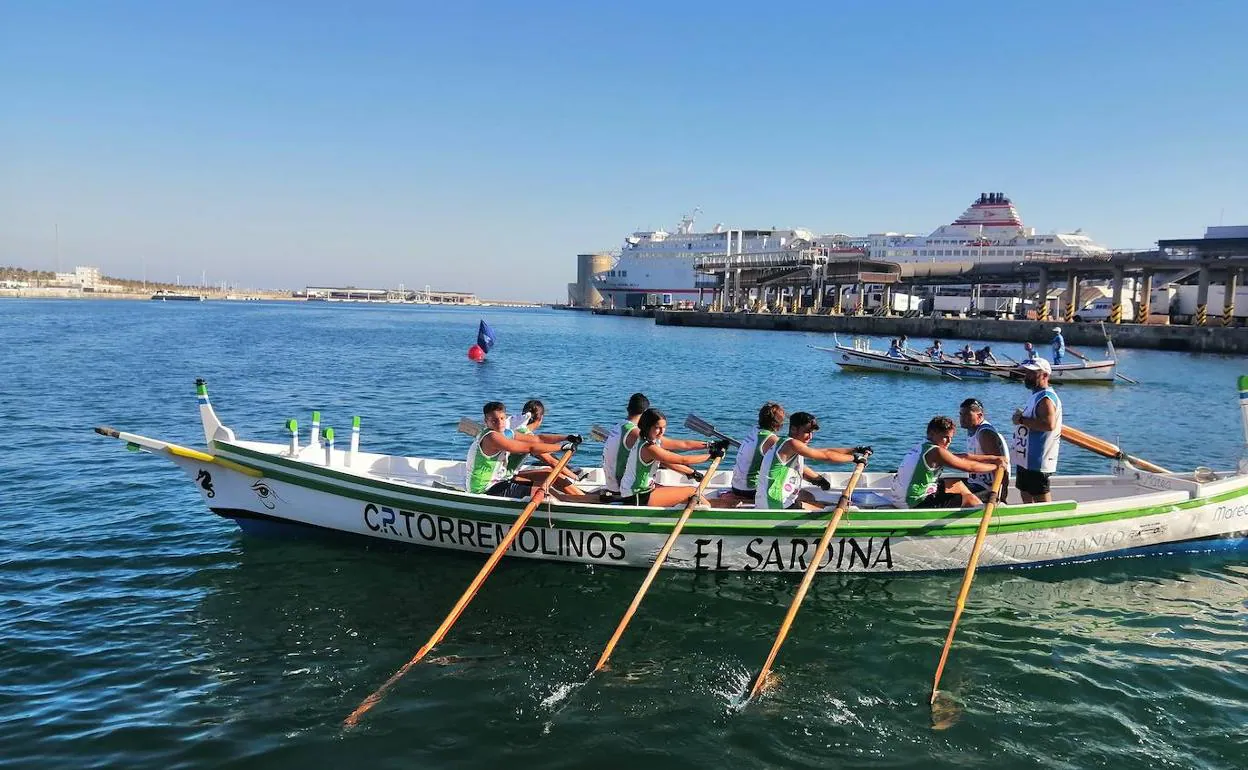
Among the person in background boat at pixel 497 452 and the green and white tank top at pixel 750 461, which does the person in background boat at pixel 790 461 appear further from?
the person in background boat at pixel 497 452

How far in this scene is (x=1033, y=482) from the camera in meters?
9.34

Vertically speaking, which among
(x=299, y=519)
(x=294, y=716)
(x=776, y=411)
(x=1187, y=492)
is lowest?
(x=294, y=716)

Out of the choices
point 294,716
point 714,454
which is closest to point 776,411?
point 714,454

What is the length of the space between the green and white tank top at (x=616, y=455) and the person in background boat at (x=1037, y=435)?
476 cm

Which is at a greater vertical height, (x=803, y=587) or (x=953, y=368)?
(x=953, y=368)

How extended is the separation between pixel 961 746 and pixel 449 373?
30.8 meters

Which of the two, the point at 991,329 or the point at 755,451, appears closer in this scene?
the point at 755,451

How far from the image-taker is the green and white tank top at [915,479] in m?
8.62

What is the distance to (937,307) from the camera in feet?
295

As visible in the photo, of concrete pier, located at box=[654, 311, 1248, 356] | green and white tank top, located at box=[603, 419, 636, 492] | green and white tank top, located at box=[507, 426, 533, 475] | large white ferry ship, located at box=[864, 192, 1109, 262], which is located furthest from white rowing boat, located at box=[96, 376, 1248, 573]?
large white ferry ship, located at box=[864, 192, 1109, 262]

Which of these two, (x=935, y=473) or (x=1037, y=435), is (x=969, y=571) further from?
(x=1037, y=435)

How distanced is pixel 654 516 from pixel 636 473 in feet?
2.35

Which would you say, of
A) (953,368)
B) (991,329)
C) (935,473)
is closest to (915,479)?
(935,473)

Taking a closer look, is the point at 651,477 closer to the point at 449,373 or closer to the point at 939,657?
the point at 939,657
